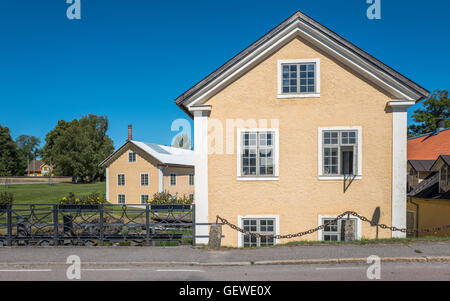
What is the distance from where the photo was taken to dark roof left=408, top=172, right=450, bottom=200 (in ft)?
42.7

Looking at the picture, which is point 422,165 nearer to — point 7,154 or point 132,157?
point 132,157

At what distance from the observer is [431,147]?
60.7 feet

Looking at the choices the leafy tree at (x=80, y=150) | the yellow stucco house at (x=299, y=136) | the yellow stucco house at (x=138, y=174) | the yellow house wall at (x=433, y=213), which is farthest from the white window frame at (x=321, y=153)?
the leafy tree at (x=80, y=150)

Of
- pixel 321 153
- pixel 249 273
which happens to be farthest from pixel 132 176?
pixel 249 273

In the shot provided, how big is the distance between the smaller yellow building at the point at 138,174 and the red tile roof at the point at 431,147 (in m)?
21.0

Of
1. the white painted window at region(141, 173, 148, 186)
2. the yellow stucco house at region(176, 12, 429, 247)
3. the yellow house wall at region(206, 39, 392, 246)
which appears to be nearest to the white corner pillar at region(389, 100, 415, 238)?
the yellow stucco house at region(176, 12, 429, 247)

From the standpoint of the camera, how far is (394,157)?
988 centimetres

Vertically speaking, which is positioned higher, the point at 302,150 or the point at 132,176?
the point at 302,150

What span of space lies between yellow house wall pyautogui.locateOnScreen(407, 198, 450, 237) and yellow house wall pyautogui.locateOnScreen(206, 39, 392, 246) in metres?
4.78

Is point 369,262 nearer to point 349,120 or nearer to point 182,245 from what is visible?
point 349,120

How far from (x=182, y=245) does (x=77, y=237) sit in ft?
11.3

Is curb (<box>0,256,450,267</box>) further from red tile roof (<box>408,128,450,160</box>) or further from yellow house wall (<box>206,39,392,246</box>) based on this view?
red tile roof (<box>408,128,450,160</box>)

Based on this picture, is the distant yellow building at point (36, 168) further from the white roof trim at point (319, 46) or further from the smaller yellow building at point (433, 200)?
the smaller yellow building at point (433, 200)

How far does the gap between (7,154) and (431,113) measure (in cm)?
8495
